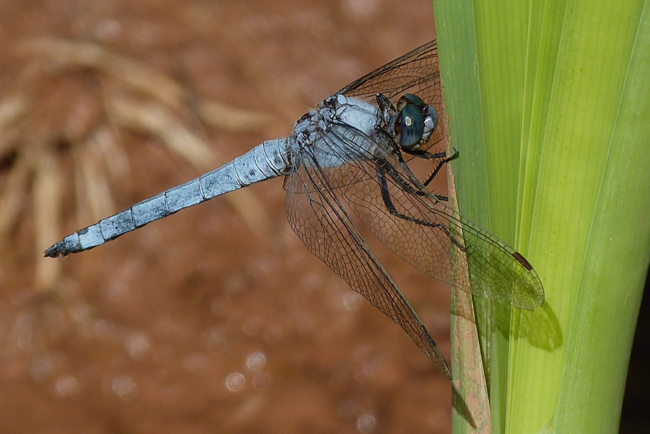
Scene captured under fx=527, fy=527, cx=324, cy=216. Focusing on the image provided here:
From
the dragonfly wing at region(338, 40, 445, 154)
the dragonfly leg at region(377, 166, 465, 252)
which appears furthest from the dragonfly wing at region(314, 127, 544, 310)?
the dragonfly wing at region(338, 40, 445, 154)

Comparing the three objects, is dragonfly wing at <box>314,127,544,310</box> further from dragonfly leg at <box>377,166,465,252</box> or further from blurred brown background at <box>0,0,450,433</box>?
blurred brown background at <box>0,0,450,433</box>

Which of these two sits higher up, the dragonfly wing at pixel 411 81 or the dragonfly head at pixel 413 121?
the dragonfly wing at pixel 411 81

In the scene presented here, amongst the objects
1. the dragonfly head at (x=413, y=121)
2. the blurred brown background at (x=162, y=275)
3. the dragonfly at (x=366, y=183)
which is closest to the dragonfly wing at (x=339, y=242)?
the dragonfly at (x=366, y=183)

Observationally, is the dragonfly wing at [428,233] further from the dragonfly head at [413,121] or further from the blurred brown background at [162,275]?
the blurred brown background at [162,275]

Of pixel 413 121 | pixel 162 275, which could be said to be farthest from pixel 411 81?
pixel 162 275

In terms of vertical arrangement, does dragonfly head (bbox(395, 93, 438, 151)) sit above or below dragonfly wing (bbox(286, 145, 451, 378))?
above

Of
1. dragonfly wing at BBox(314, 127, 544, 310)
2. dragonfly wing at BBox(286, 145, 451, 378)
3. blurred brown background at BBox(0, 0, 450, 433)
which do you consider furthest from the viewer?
blurred brown background at BBox(0, 0, 450, 433)

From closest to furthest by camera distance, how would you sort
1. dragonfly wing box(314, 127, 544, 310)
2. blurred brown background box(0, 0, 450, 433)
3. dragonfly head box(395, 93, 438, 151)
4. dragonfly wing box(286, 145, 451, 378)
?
dragonfly wing box(314, 127, 544, 310)
dragonfly wing box(286, 145, 451, 378)
dragonfly head box(395, 93, 438, 151)
blurred brown background box(0, 0, 450, 433)

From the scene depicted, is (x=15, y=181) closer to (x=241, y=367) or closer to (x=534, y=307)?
(x=241, y=367)
